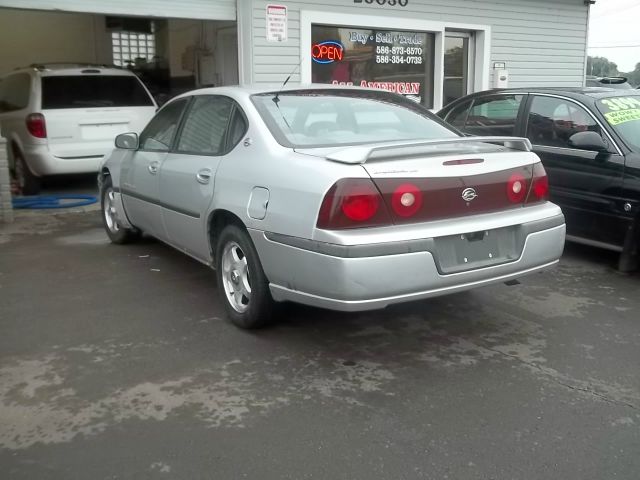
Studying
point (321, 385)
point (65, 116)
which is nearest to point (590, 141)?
point (321, 385)

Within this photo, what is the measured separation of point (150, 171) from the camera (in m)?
5.55

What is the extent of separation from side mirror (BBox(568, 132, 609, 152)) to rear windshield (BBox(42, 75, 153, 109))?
654cm

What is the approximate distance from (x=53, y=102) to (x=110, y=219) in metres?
3.25

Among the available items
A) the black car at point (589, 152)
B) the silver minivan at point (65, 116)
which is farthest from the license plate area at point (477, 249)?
the silver minivan at point (65, 116)

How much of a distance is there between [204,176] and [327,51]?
21.4ft

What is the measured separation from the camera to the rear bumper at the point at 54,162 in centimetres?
912

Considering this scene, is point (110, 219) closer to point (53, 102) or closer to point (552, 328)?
point (53, 102)

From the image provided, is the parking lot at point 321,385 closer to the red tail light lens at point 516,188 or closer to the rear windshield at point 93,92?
the red tail light lens at point 516,188

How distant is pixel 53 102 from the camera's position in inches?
365

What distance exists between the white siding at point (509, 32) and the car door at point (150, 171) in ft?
13.4

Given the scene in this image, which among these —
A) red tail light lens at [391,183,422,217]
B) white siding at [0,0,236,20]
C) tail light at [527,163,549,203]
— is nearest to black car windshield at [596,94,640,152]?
tail light at [527,163,549,203]

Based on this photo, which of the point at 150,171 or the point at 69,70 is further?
the point at 69,70

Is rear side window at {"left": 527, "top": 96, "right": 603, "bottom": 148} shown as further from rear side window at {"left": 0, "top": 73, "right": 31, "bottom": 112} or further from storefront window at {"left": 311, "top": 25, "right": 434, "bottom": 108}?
rear side window at {"left": 0, "top": 73, "right": 31, "bottom": 112}

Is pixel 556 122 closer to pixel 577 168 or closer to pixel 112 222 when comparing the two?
pixel 577 168
